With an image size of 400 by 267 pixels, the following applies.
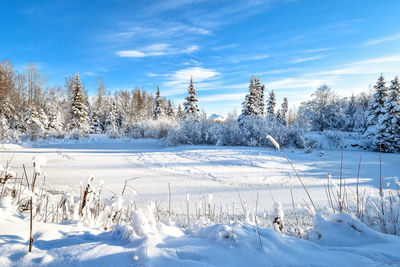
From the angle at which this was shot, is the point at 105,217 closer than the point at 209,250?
No

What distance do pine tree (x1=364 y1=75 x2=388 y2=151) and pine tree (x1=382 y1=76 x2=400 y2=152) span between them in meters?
0.16

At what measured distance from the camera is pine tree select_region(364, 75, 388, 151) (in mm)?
10367

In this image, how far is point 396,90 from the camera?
10.8 meters

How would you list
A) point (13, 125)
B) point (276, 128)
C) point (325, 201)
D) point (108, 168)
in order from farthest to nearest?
1. point (13, 125)
2. point (276, 128)
3. point (108, 168)
4. point (325, 201)

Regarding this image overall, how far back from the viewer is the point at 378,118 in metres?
12.4

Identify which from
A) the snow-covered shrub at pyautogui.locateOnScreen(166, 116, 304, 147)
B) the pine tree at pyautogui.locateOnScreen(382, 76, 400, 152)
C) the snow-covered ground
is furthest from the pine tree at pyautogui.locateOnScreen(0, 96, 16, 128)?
the pine tree at pyautogui.locateOnScreen(382, 76, 400, 152)

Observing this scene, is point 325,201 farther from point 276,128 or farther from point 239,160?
point 276,128

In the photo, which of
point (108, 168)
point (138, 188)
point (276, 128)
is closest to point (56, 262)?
point (138, 188)

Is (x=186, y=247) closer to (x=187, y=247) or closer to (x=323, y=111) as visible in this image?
(x=187, y=247)

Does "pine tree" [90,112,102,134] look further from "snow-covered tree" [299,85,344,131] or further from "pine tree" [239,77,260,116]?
"snow-covered tree" [299,85,344,131]

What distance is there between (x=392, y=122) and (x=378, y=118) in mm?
2473

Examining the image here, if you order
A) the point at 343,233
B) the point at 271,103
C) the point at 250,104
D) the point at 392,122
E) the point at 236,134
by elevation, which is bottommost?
the point at 343,233

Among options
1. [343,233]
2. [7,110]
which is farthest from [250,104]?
[7,110]

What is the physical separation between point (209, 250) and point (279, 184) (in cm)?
398
